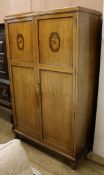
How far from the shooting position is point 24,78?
78.5 inches

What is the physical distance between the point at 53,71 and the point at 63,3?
876 mm

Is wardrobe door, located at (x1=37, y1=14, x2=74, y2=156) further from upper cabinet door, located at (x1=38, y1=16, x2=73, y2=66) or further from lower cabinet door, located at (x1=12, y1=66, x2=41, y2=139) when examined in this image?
lower cabinet door, located at (x1=12, y1=66, x2=41, y2=139)

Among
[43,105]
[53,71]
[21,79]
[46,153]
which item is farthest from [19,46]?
[46,153]

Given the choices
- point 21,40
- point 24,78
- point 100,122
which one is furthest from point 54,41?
point 100,122

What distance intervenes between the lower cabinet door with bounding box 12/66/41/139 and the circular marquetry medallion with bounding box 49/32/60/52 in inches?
15.4

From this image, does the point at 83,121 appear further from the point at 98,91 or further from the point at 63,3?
the point at 63,3

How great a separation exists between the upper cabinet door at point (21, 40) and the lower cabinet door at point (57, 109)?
0.27m

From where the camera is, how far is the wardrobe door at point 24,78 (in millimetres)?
1820

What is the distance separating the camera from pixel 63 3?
202 centimetres

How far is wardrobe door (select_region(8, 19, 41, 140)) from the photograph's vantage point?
1820 millimetres

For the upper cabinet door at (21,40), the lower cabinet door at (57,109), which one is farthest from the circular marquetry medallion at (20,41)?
the lower cabinet door at (57,109)

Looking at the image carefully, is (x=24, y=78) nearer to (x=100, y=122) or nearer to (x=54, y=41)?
(x=54, y=41)

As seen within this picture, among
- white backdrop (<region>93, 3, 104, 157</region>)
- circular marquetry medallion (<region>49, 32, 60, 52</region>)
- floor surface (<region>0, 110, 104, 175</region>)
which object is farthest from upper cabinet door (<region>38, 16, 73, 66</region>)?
floor surface (<region>0, 110, 104, 175</region>)

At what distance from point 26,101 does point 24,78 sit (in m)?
0.28
